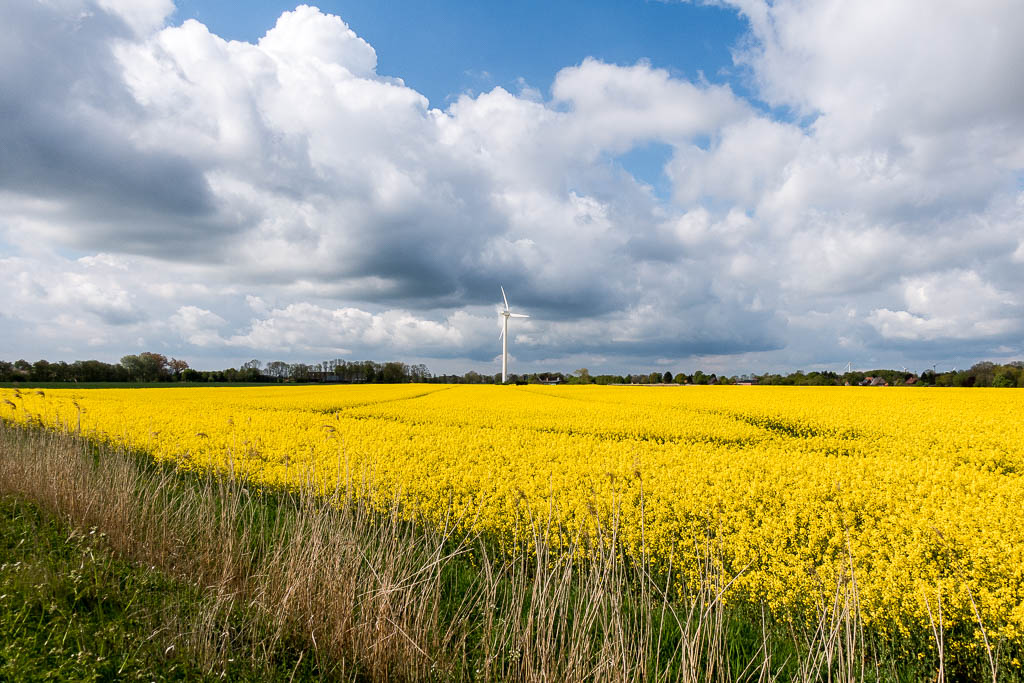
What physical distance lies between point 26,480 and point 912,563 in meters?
13.6

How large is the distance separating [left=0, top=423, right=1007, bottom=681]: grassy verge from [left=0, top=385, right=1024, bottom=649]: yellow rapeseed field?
464 mm

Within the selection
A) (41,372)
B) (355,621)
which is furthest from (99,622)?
(41,372)

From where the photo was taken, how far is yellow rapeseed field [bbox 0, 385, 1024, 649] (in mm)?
5770

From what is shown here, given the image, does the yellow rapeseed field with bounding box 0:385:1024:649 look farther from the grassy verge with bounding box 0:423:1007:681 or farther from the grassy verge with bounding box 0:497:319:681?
the grassy verge with bounding box 0:497:319:681

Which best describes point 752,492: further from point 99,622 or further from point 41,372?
point 41,372

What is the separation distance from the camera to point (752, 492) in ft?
27.6

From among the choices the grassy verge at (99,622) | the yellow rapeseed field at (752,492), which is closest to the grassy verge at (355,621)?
the grassy verge at (99,622)

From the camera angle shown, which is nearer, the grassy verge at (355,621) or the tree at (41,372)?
the grassy verge at (355,621)

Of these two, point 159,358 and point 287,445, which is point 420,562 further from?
point 159,358

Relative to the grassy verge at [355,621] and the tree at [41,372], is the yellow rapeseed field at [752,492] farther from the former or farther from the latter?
the tree at [41,372]

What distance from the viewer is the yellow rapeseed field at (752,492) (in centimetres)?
577

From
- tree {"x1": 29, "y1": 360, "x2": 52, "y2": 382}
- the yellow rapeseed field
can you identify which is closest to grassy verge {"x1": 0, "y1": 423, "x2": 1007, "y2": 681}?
the yellow rapeseed field

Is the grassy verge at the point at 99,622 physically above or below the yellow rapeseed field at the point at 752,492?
below

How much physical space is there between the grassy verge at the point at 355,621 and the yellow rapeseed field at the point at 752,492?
0.46 metres
